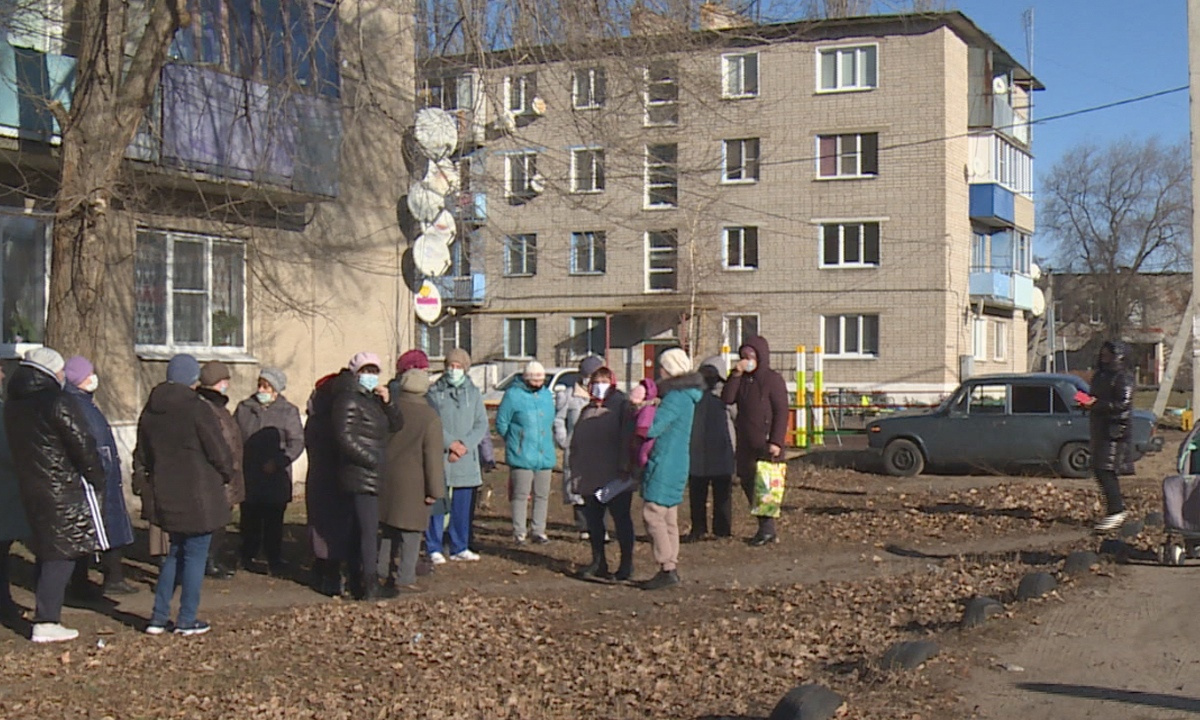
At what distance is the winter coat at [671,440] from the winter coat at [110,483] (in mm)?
3788

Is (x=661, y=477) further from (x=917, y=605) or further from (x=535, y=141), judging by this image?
(x=535, y=141)

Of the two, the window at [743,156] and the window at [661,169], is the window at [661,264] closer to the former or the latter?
the window at [743,156]

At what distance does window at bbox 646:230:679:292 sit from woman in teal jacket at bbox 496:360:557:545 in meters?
33.1

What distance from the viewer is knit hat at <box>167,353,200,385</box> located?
28.6 ft

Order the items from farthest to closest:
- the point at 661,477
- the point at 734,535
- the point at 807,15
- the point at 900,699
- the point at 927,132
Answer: the point at 927,132 → the point at 734,535 → the point at 807,15 → the point at 661,477 → the point at 900,699

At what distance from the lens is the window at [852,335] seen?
143 feet

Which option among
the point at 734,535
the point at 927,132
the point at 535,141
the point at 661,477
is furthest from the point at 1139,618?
the point at 927,132

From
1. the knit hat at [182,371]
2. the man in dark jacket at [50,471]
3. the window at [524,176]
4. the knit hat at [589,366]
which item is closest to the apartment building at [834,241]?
the window at [524,176]

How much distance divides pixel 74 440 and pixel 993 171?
40.2 m

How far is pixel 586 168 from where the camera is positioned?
16.6 meters

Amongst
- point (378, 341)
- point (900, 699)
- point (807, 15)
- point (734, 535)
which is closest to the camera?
point (900, 699)

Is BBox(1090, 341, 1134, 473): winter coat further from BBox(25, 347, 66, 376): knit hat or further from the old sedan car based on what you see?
BBox(25, 347, 66, 376): knit hat

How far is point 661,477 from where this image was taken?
1005 centimetres

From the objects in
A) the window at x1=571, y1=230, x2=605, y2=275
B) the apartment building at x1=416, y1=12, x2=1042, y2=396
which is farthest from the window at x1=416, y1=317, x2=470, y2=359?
the window at x1=571, y1=230, x2=605, y2=275
